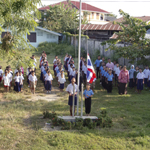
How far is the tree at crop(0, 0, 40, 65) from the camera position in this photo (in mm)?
7332

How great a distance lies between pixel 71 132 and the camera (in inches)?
319

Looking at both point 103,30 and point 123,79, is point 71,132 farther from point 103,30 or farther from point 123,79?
point 103,30

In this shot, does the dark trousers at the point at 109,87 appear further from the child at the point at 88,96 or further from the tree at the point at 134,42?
the child at the point at 88,96

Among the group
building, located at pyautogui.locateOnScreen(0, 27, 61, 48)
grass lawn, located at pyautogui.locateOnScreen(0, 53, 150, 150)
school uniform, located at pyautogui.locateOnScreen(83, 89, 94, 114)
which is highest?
building, located at pyautogui.locateOnScreen(0, 27, 61, 48)

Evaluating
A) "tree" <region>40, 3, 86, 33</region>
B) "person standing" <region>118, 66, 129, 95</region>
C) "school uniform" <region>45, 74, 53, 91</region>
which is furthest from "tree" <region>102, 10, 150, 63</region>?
"tree" <region>40, 3, 86, 33</region>

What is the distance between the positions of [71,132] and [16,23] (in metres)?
4.06

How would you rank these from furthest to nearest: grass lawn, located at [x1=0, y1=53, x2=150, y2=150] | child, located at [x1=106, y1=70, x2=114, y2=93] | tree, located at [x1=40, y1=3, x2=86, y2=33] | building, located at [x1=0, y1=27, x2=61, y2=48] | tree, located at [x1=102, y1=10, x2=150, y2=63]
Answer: tree, located at [x1=40, y1=3, x2=86, y2=33], building, located at [x1=0, y1=27, x2=61, y2=48], tree, located at [x1=102, y1=10, x2=150, y2=63], child, located at [x1=106, y1=70, x2=114, y2=93], grass lawn, located at [x1=0, y1=53, x2=150, y2=150]

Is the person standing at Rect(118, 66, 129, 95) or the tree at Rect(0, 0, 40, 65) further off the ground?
Answer: the tree at Rect(0, 0, 40, 65)

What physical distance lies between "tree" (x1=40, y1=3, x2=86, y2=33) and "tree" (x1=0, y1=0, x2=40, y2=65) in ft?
93.6

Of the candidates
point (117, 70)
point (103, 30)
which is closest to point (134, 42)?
point (117, 70)

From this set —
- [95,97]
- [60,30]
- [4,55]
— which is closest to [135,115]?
[95,97]

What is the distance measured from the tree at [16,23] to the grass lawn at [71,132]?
2.43 m

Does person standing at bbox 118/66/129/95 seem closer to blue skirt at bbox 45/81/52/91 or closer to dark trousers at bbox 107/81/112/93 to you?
dark trousers at bbox 107/81/112/93

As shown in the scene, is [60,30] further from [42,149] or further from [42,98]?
[42,149]
